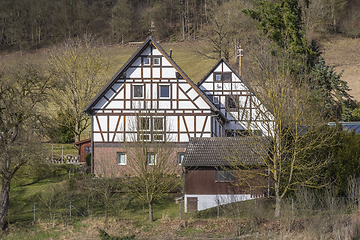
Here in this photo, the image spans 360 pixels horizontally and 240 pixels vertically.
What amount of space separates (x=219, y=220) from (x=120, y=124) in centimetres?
1219

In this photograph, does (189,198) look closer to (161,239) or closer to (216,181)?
(216,181)

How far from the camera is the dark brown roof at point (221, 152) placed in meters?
22.8

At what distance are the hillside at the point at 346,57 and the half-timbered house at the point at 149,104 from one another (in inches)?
1318

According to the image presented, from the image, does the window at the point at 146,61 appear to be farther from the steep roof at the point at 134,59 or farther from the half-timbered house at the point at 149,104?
the steep roof at the point at 134,59

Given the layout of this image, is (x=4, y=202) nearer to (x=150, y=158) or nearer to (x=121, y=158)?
(x=150, y=158)

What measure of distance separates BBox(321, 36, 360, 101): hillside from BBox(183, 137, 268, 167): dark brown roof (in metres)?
38.0

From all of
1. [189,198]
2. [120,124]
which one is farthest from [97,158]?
[189,198]

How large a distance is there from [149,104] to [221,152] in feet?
27.3

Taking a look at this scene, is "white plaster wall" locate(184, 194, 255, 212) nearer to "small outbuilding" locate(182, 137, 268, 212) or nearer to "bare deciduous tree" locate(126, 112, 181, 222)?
"small outbuilding" locate(182, 137, 268, 212)

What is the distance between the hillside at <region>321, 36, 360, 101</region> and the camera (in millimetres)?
61612

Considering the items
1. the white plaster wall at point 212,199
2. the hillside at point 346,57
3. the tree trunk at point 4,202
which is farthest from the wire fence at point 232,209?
the hillside at point 346,57

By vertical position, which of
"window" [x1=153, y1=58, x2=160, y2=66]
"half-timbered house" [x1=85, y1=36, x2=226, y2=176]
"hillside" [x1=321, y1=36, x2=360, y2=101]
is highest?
"hillside" [x1=321, y1=36, x2=360, y2=101]

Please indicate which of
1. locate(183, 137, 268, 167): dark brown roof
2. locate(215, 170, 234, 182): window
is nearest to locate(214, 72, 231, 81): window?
locate(183, 137, 268, 167): dark brown roof

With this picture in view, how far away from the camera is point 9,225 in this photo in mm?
22094
